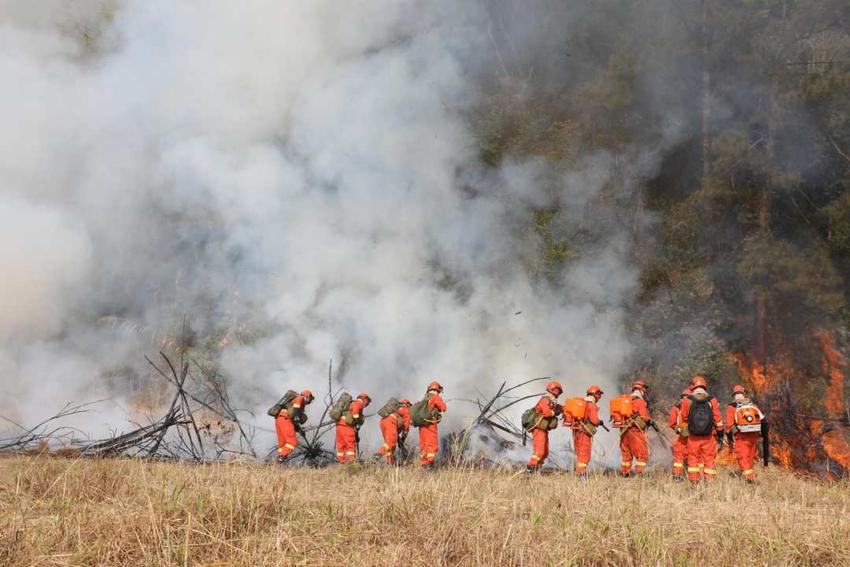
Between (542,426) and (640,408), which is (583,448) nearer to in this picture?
(542,426)

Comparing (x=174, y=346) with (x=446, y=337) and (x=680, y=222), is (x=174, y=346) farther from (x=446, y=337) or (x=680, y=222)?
(x=680, y=222)

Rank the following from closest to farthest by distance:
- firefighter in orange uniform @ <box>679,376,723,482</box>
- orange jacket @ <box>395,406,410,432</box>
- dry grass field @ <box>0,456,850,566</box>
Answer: dry grass field @ <box>0,456,850,566</box>, firefighter in orange uniform @ <box>679,376,723,482</box>, orange jacket @ <box>395,406,410,432</box>

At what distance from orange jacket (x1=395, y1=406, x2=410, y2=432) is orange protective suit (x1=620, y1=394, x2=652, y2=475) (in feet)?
10.5

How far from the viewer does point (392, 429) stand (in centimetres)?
1071

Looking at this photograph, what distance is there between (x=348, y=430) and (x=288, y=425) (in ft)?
2.85

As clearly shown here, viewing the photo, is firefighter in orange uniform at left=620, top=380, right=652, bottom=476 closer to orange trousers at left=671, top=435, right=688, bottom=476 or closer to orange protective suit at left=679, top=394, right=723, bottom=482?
orange trousers at left=671, top=435, right=688, bottom=476

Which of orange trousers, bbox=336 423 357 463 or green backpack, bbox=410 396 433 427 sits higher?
green backpack, bbox=410 396 433 427

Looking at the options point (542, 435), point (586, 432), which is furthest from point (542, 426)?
point (586, 432)

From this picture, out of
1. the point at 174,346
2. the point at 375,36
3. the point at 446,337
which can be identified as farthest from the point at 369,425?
the point at 375,36

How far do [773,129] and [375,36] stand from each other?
10027mm

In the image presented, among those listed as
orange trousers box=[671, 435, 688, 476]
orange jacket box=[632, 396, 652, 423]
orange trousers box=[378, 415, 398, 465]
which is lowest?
orange trousers box=[671, 435, 688, 476]

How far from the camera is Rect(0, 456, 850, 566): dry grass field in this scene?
3.50 meters

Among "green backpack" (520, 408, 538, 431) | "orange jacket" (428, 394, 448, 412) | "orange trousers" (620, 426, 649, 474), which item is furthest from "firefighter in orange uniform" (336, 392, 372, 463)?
"orange trousers" (620, 426, 649, 474)

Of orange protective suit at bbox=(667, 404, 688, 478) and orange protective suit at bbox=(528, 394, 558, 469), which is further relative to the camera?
orange protective suit at bbox=(528, 394, 558, 469)
